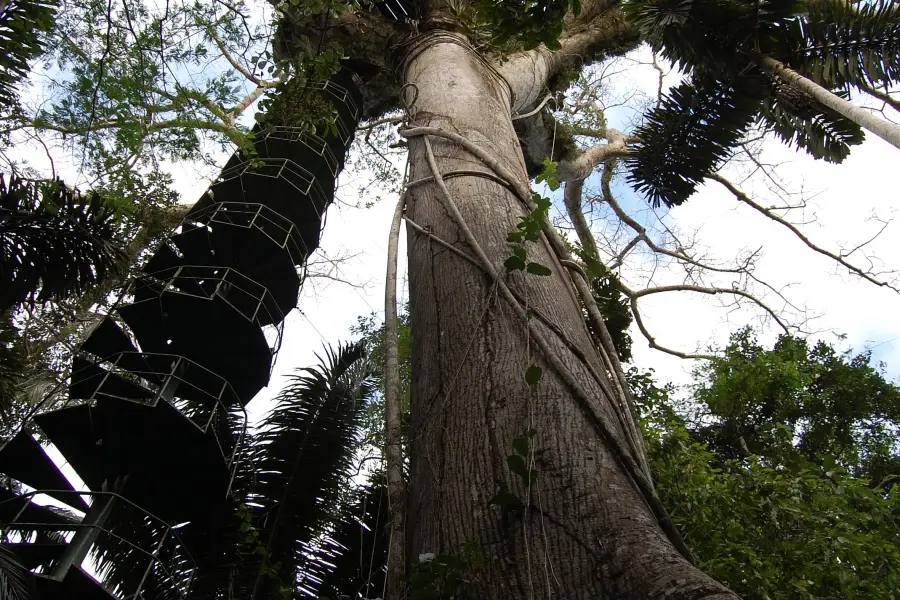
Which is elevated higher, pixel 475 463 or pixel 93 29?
pixel 93 29

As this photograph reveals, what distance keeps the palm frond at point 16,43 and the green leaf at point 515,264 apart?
3.47 m

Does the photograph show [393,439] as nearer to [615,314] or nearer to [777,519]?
[777,519]

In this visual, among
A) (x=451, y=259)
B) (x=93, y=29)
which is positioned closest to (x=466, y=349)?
(x=451, y=259)

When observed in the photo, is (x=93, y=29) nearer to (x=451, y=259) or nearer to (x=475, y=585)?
(x=451, y=259)

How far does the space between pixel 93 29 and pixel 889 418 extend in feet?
34.0

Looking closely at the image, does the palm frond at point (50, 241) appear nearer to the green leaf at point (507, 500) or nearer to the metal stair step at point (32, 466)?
the metal stair step at point (32, 466)

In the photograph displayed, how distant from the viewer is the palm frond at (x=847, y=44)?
13.9ft

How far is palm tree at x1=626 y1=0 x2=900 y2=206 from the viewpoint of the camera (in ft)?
14.0

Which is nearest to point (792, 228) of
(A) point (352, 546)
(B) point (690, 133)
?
(B) point (690, 133)

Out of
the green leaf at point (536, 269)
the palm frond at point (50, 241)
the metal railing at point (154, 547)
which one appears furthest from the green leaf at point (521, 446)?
the palm frond at point (50, 241)

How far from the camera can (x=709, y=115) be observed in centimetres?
550

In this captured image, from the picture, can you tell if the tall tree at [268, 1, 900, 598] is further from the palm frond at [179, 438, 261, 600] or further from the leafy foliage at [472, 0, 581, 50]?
the palm frond at [179, 438, 261, 600]

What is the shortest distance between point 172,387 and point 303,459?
118cm

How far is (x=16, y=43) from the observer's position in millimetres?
4168
